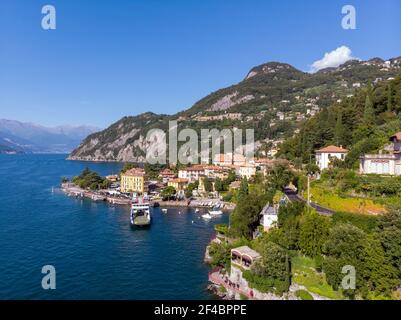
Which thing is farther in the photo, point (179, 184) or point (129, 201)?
point (179, 184)

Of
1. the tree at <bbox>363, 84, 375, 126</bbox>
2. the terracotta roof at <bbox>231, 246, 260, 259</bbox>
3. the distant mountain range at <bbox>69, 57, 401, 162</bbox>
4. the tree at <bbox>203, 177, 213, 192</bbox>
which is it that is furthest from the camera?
the distant mountain range at <bbox>69, 57, 401, 162</bbox>

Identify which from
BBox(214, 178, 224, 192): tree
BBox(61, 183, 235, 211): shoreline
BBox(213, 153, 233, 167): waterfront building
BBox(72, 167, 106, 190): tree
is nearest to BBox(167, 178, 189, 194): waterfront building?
BBox(214, 178, 224, 192): tree

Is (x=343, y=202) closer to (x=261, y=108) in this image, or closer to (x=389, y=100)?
(x=389, y=100)

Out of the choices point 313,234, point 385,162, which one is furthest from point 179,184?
point 313,234

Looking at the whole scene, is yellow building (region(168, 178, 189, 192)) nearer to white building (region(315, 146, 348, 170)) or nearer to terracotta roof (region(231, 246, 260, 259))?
white building (region(315, 146, 348, 170))

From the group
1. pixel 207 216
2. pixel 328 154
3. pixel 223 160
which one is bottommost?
pixel 207 216

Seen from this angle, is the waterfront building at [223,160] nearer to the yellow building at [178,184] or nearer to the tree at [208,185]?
the yellow building at [178,184]

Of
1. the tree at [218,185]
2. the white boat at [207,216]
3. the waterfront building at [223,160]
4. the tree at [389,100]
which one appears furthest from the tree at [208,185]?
the tree at [389,100]
